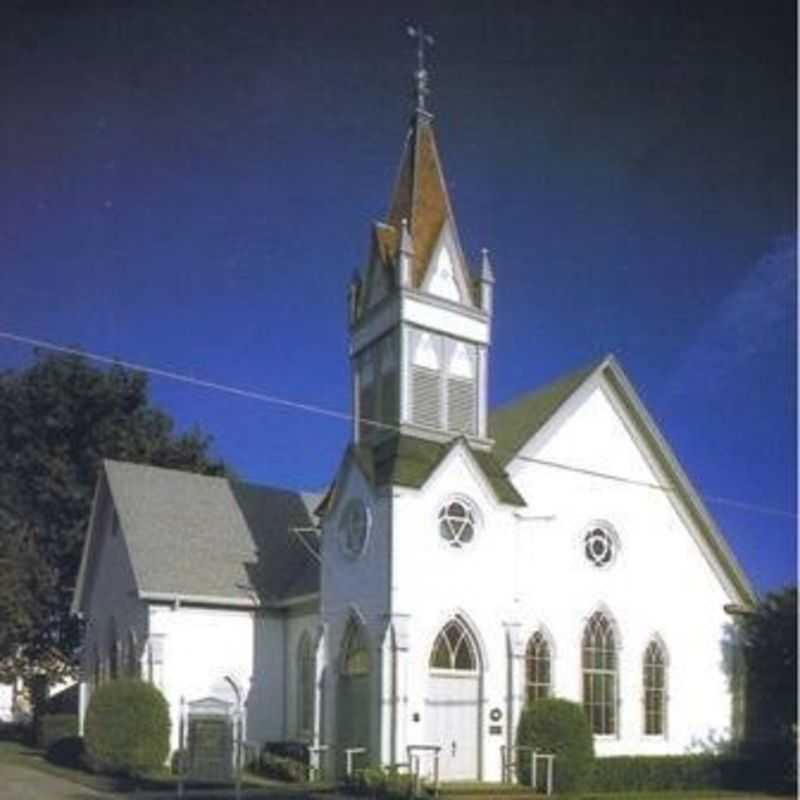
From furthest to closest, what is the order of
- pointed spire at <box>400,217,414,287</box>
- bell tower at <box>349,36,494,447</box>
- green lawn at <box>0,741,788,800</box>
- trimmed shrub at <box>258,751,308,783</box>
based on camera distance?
bell tower at <box>349,36,494,447</box>, pointed spire at <box>400,217,414,287</box>, trimmed shrub at <box>258,751,308,783</box>, green lawn at <box>0,741,788,800</box>

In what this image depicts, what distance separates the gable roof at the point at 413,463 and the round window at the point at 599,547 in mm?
1540

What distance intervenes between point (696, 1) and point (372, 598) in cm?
832

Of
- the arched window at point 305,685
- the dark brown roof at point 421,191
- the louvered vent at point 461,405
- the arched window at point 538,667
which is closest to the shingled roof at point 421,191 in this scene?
the dark brown roof at point 421,191

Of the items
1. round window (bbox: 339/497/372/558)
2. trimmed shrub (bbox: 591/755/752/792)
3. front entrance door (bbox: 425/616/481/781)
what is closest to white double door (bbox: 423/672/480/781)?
front entrance door (bbox: 425/616/481/781)

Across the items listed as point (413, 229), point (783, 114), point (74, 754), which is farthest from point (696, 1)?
point (74, 754)

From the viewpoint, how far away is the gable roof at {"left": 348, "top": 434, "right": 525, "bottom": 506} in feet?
56.4

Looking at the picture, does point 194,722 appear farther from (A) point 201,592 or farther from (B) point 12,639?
(B) point 12,639

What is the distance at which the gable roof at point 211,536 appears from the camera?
20.4 metres

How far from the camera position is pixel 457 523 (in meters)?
17.5

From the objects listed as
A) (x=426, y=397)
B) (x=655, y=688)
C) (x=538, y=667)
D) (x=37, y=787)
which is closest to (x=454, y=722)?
(x=538, y=667)

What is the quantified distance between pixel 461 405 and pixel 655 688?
5.13 m

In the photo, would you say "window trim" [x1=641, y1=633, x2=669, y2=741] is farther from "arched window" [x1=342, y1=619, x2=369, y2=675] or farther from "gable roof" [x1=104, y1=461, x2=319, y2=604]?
"gable roof" [x1=104, y1=461, x2=319, y2=604]

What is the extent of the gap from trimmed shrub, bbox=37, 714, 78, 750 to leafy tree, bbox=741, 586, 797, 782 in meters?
10.9

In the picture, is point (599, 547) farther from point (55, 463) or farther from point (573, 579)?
point (55, 463)
